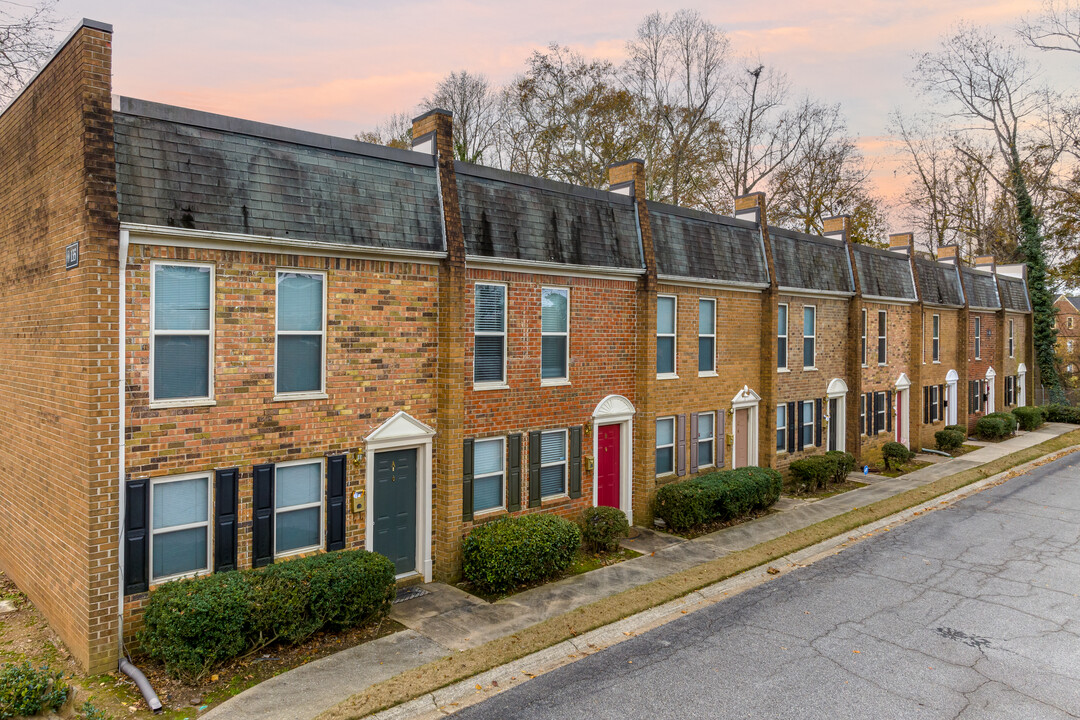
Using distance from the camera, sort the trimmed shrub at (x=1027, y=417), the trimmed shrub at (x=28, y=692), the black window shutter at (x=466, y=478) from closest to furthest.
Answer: the trimmed shrub at (x=28, y=692) < the black window shutter at (x=466, y=478) < the trimmed shrub at (x=1027, y=417)

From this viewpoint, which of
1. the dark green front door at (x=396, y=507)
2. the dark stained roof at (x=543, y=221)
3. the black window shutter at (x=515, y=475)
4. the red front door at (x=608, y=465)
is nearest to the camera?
the dark green front door at (x=396, y=507)

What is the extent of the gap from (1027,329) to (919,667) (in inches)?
1411

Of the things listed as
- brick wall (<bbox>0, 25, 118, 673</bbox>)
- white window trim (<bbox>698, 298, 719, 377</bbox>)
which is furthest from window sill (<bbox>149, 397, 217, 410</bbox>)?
white window trim (<bbox>698, 298, 719, 377</bbox>)

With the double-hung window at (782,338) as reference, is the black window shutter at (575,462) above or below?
below

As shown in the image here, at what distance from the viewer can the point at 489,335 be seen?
12547 mm

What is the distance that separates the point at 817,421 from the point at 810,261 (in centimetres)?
526

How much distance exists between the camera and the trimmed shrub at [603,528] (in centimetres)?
1339

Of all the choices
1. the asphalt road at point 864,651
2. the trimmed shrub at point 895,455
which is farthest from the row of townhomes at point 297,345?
the trimmed shrub at point 895,455

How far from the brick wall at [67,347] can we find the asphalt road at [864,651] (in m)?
5.26

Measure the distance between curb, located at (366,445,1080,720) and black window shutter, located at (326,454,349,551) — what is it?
3.47m

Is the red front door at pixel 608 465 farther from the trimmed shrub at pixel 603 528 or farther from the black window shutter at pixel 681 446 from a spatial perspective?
the black window shutter at pixel 681 446

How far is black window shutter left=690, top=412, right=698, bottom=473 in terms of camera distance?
1680cm

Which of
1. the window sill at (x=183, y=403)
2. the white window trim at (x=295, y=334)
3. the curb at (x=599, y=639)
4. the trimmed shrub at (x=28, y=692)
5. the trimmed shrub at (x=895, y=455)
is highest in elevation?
the white window trim at (x=295, y=334)

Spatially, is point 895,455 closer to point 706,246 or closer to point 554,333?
point 706,246
